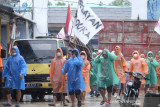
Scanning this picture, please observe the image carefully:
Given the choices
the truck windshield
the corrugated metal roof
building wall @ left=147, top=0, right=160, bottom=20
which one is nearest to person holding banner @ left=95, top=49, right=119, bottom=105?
the truck windshield

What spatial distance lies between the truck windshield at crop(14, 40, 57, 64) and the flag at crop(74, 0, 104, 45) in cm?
144

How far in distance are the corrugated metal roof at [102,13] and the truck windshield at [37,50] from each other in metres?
29.0

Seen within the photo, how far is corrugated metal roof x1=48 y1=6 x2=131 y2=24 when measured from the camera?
44.5m

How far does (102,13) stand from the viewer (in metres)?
45.6

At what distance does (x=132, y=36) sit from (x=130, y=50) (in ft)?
2.43

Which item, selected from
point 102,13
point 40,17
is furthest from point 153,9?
point 102,13

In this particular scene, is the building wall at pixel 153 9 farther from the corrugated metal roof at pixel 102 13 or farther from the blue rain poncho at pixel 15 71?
the blue rain poncho at pixel 15 71

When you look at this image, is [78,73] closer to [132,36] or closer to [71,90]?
[71,90]

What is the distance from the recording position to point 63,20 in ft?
145

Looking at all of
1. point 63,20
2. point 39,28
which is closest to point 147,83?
point 39,28

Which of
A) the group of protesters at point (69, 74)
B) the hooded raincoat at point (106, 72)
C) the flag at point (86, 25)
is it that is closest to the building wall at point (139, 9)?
the group of protesters at point (69, 74)

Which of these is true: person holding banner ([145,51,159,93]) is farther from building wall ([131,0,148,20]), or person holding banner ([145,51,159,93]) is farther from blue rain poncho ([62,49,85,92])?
building wall ([131,0,148,20])

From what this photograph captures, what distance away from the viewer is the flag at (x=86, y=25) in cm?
1366

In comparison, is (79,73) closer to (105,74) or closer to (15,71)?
(105,74)
